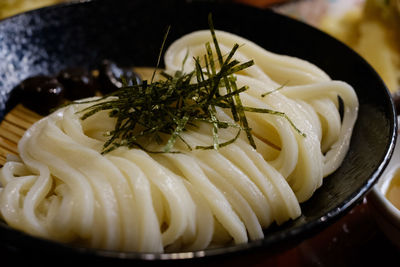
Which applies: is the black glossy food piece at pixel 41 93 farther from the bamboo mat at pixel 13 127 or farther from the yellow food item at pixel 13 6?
the yellow food item at pixel 13 6

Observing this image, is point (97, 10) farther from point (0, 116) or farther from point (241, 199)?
A: point (241, 199)

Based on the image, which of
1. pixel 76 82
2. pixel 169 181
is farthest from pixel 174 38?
pixel 169 181

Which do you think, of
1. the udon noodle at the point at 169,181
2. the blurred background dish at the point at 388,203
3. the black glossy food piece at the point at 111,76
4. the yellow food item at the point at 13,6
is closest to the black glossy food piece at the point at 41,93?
the black glossy food piece at the point at 111,76

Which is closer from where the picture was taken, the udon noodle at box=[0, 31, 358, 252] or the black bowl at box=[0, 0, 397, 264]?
the udon noodle at box=[0, 31, 358, 252]

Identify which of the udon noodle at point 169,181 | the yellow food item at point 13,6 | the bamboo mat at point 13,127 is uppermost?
the yellow food item at point 13,6

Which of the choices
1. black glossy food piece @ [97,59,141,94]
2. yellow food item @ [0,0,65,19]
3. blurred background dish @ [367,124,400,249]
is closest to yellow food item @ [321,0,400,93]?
blurred background dish @ [367,124,400,249]

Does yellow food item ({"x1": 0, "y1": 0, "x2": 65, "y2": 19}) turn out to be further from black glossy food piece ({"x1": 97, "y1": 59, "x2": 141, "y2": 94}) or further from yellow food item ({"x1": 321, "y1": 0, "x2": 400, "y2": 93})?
yellow food item ({"x1": 321, "y1": 0, "x2": 400, "y2": 93})
